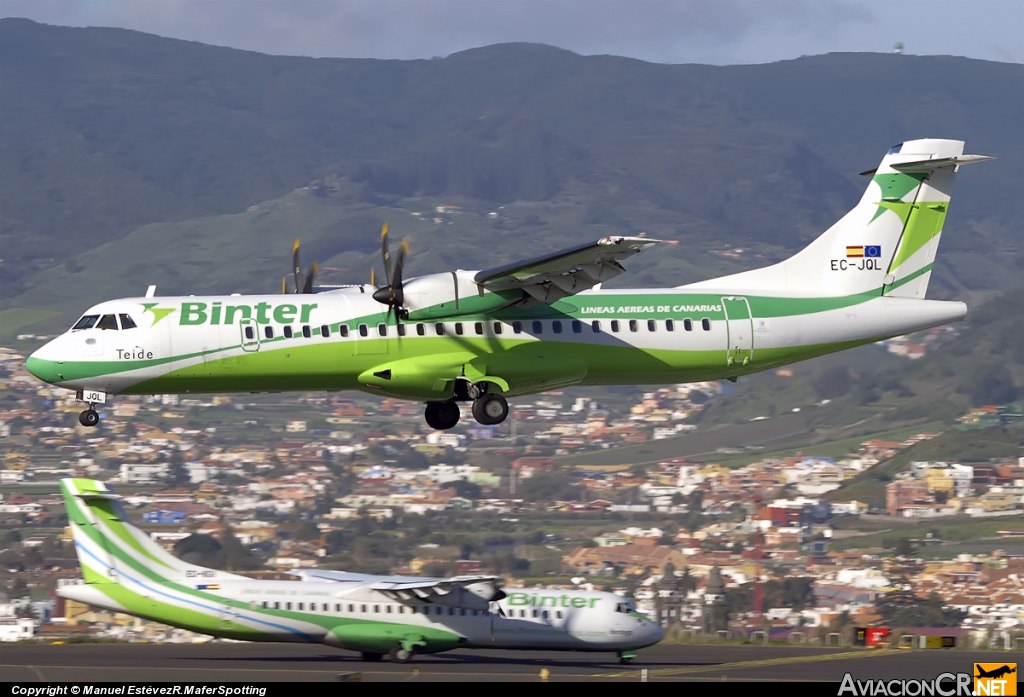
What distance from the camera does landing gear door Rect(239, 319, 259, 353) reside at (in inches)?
1273

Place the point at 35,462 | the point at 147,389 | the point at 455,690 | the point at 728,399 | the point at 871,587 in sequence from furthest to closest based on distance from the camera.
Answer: the point at 728,399 < the point at 35,462 < the point at 871,587 < the point at 147,389 < the point at 455,690

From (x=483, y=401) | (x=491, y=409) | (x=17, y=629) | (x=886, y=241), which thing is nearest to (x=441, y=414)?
(x=483, y=401)

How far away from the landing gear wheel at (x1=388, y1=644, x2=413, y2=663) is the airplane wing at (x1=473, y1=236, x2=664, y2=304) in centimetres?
1045

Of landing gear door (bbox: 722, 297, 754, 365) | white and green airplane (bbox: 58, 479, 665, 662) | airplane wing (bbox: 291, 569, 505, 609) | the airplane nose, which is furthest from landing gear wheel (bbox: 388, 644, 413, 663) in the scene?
the airplane nose

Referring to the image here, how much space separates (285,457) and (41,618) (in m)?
52.2

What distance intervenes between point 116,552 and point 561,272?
46.9ft

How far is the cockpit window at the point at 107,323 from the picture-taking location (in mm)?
32703

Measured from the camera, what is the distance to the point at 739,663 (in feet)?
130

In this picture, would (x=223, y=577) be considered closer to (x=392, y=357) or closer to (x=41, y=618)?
(x=392, y=357)

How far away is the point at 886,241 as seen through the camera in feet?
119

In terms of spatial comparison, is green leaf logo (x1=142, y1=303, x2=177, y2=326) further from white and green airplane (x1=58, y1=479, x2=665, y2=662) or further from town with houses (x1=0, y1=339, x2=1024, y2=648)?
town with houses (x1=0, y1=339, x2=1024, y2=648)

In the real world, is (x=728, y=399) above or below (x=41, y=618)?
above

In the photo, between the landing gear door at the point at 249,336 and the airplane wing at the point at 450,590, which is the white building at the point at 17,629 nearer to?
the airplane wing at the point at 450,590

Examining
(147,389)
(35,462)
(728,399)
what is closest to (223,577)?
(147,389)
